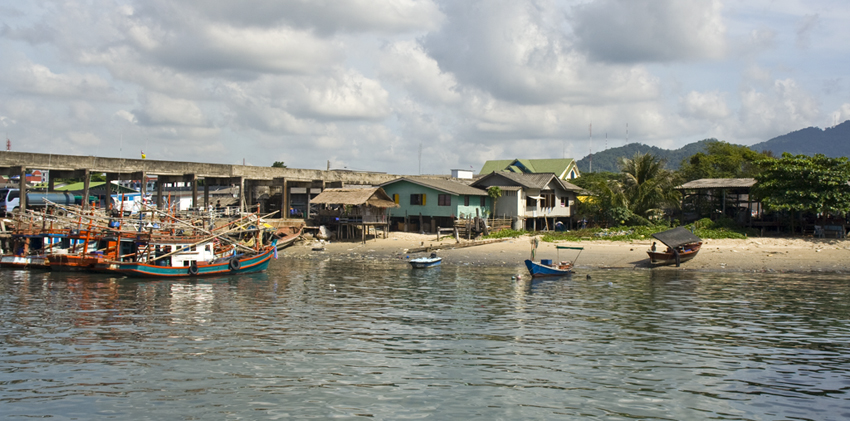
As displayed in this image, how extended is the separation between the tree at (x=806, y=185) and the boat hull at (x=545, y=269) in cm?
1760

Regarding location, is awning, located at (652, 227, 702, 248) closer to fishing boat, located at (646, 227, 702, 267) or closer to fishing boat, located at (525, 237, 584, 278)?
fishing boat, located at (646, 227, 702, 267)

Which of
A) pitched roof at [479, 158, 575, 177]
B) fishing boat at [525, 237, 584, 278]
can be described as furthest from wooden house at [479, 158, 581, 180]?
fishing boat at [525, 237, 584, 278]

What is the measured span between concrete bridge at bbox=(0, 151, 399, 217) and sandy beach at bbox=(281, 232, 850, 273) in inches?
310

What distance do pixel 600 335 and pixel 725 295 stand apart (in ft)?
38.7

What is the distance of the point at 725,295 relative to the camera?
94.0 feet

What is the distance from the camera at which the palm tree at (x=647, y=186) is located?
53031 mm

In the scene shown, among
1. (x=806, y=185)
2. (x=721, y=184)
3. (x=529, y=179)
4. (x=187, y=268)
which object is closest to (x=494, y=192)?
(x=529, y=179)

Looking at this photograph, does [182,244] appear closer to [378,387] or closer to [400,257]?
[400,257]

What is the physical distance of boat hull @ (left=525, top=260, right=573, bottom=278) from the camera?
116 feet

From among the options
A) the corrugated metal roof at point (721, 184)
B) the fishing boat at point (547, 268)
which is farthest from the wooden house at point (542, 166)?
the fishing boat at point (547, 268)

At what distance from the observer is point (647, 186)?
53.1m

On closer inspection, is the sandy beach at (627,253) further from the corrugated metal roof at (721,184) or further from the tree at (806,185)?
the corrugated metal roof at (721,184)

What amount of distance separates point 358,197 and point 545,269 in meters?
22.2

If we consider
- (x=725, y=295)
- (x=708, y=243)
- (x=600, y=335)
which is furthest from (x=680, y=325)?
(x=708, y=243)
